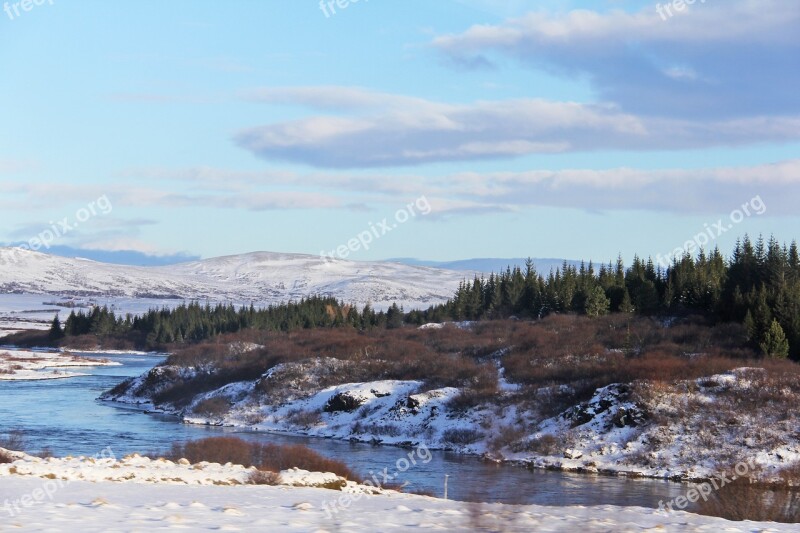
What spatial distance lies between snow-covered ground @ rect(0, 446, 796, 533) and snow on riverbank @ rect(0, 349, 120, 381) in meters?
69.7

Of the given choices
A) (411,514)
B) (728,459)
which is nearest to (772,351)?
(728,459)

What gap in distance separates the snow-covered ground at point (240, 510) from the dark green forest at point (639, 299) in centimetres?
4166

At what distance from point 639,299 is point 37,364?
71216 mm

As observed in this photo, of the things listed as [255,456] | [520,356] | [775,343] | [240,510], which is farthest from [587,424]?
[240,510]

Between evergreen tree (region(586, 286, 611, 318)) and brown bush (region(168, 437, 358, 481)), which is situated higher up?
evergreen tree (region(586, 286, 611, 318))

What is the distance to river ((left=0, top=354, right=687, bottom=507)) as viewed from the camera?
35250 millimetres

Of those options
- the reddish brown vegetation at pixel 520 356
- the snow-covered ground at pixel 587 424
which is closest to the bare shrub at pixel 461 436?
the snow-covered ground at pixel 587 424

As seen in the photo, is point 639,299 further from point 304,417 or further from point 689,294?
point 304,417

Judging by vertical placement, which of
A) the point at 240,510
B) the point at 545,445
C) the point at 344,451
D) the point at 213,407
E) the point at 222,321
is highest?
the point at 240,510

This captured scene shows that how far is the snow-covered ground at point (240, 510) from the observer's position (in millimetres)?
16656

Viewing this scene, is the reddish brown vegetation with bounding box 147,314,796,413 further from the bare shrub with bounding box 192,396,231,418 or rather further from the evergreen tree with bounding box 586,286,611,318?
the bare shrub with bounding box 192,396,231,418

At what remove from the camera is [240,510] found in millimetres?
18766
